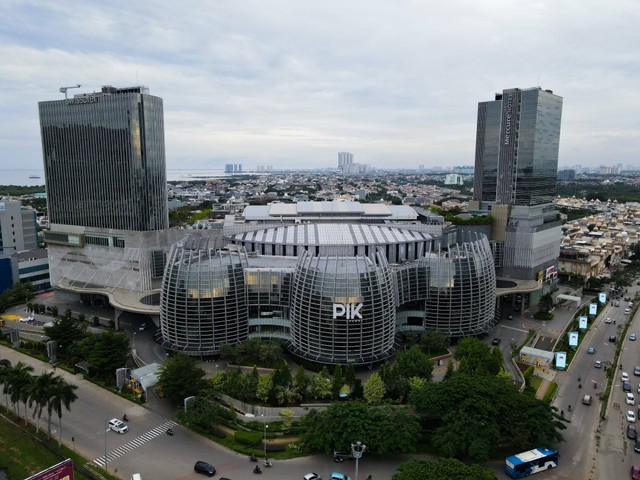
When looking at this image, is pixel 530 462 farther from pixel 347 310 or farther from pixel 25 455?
pixel 25 455

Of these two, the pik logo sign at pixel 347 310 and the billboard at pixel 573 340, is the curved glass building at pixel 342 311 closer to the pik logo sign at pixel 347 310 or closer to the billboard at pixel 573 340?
the pik logo sign at pixel 347 310

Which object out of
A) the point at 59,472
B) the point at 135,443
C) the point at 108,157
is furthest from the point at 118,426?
the point at 108,157

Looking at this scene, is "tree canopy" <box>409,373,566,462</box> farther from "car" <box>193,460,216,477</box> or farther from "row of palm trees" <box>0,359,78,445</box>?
"row of palm trees" <box>0,359,78,445</box>

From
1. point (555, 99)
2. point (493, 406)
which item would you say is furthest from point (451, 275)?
point (555, 99)

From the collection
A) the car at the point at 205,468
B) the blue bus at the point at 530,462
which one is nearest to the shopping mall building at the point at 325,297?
the car at the point at 205,468

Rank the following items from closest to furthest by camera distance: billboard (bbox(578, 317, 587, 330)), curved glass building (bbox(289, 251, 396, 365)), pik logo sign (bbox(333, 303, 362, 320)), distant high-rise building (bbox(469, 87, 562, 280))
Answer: pik logo sign (bbox(333, 303, 362, 320)) → curved glass building (bbox(289, 251, 396, 365)) → billboard (bbox(578, 317, 587, 330)) → distant high-rise building (bbox(469, 87, 562, 280))

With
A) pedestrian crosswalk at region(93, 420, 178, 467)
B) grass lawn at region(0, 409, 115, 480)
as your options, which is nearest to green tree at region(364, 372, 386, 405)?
pedestrian crosswalk at region(93, 420, 178, 467)
